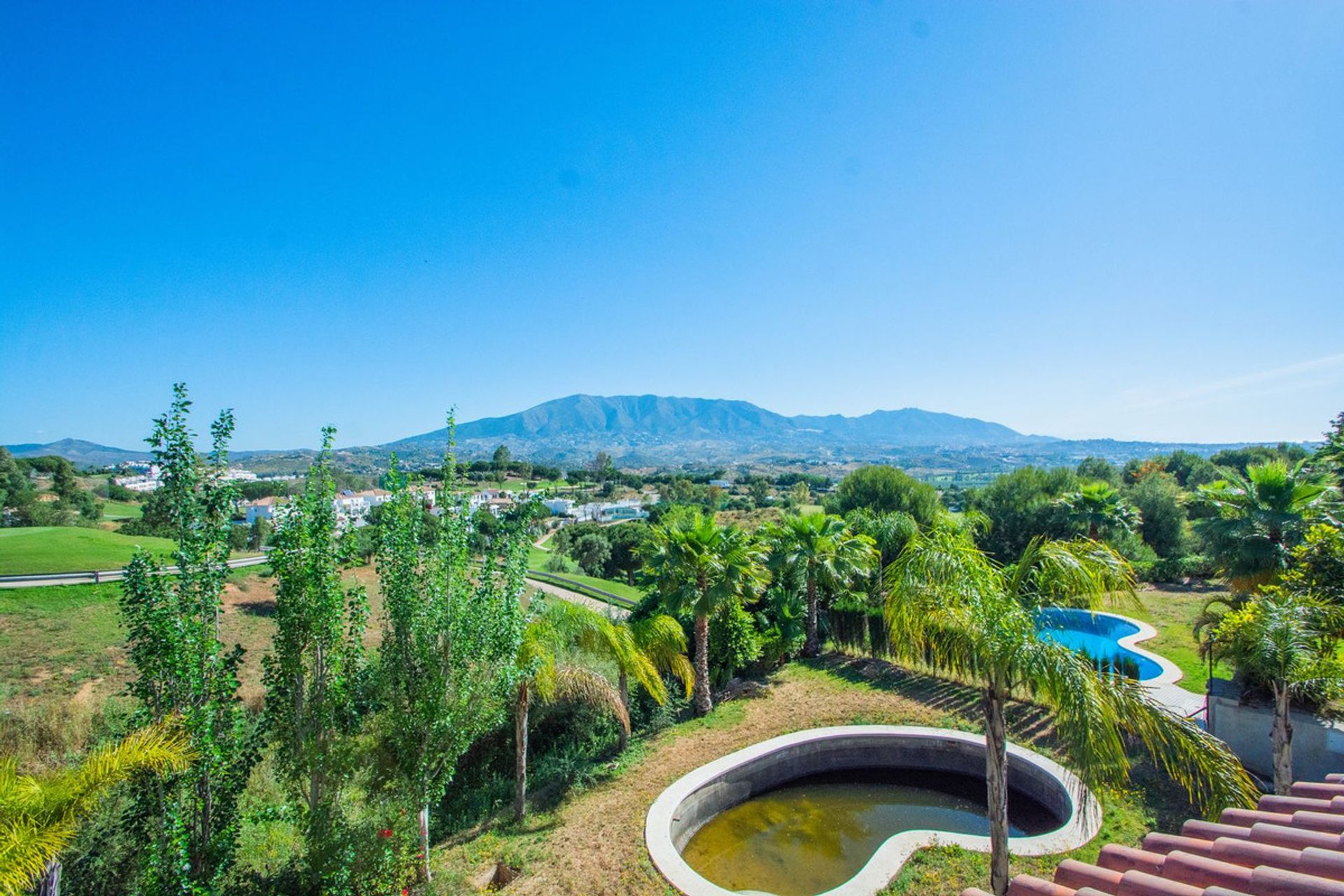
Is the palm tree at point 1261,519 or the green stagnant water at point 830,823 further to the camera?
the palm tree at point 1261,519

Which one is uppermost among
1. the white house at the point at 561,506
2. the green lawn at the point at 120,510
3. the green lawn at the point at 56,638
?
the green lawn at the point at 120,510

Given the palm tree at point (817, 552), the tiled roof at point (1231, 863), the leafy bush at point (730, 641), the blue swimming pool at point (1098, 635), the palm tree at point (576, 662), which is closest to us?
the tiled roof at point (1231, 863)

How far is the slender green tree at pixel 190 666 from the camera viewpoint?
4.98 meters

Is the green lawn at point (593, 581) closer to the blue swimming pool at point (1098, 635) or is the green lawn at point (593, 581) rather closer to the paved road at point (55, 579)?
the blue swimming pool at point (1098, 635)

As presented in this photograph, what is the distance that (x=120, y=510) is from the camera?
55125mm

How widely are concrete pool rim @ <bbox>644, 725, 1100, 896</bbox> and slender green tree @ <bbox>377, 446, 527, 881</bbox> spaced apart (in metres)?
3.22

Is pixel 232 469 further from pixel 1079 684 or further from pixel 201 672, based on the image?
pixel 1079 684

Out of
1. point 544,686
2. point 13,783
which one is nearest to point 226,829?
point 13,783

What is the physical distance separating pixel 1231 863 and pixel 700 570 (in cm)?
1051

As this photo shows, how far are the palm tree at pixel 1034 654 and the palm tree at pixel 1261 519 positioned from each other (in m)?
8.77

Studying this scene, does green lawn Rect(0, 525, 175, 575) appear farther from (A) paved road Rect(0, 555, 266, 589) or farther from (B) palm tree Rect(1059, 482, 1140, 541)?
(B) palm tree Rect(1059, 482, 1140, 541)

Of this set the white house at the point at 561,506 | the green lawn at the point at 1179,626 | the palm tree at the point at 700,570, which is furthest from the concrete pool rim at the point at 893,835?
the white house at the point at 561,506

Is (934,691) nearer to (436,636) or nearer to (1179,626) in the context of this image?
(1179,626)

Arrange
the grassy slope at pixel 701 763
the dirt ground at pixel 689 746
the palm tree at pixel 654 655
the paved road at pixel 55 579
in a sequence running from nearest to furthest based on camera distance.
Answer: the grassy slope at pixel 701 763 < the dirt ground at pixel 689 746 < the palm tree at pixel 654 655 < the paved road at pixel 55 579
